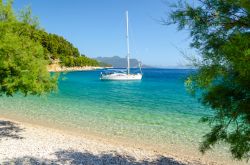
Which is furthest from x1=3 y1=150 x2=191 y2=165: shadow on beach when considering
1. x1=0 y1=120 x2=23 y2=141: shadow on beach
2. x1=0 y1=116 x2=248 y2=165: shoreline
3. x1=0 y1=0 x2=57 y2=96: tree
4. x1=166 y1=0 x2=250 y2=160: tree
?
x1=166 y1=0 x2=250 y2=160: tree

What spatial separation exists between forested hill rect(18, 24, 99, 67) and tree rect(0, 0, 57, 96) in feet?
1.59

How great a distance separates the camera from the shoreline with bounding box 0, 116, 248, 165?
11848 mm

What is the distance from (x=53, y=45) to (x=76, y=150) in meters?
126

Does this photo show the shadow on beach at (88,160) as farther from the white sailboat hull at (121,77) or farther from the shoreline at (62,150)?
the white sailboat hull at (121,77)

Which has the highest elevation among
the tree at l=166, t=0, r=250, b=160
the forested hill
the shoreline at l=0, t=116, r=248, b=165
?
the forested hill

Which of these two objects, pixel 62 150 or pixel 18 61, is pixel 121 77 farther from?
pixel 62 150

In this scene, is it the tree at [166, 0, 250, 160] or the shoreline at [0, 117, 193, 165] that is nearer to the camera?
the tree at [166, 0, 250, 160]

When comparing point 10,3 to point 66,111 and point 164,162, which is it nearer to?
point 164,162

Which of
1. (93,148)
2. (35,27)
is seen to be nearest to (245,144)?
(93,148)

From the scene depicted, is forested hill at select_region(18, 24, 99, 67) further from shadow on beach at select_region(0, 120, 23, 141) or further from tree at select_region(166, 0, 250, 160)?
tree at select_region(166, 0, 250, 160)

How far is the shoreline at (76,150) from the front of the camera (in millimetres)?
11848

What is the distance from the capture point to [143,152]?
1368 cm


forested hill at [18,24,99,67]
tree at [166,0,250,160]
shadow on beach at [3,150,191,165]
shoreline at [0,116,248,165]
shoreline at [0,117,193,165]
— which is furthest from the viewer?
forested hill at [18,24,99,67]

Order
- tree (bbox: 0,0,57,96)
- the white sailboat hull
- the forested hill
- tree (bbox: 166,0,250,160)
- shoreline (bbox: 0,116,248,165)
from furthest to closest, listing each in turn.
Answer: the white sailboat hull < the forested hill < tree (bbox: 0,0,57,96) < shoreline (bbox: 0,116,248,165) < tree (bbox: 166,0,250,160)
